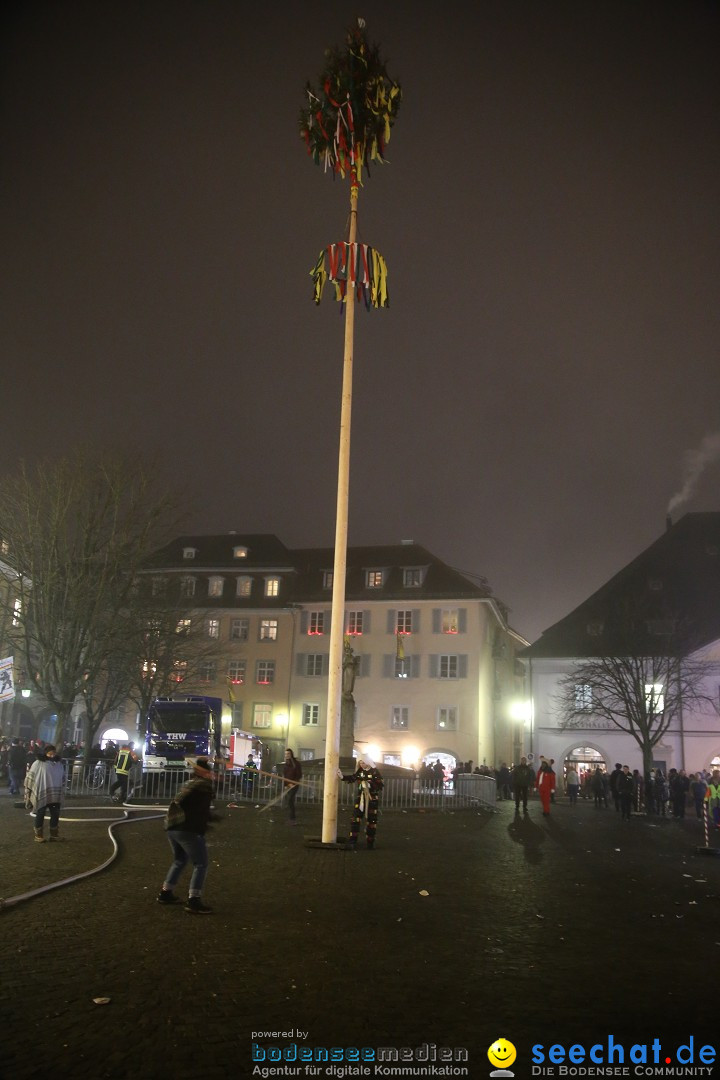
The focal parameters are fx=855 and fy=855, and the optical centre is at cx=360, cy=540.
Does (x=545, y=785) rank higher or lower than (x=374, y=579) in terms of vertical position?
lower

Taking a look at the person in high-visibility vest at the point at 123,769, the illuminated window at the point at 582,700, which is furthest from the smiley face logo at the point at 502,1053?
the illuminated window at the point at 582,700

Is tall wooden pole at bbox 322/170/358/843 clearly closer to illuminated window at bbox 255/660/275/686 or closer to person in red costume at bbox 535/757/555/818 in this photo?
person in red costume at bbox 535/757/555/818

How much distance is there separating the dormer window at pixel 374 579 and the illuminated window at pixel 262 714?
10.3 metres

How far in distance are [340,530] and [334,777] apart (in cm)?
478

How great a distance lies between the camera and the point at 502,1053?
5.49 m

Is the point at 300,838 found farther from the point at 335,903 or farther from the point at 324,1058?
the point at 324,1058

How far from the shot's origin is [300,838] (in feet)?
57.3

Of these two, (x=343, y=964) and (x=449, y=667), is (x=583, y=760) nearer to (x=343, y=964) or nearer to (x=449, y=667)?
(x=449, y=667)

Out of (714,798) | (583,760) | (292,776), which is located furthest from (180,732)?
(583,760)

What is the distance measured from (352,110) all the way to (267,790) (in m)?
20.5

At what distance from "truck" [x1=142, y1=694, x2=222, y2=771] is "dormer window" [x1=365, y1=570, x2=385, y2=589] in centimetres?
2339

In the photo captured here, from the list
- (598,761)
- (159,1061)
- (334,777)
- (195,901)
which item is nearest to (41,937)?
(195,901)

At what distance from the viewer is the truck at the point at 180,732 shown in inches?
1296

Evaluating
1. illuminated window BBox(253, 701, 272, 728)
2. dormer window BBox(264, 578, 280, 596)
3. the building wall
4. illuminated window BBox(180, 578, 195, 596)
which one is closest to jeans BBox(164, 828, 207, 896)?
the building wall
